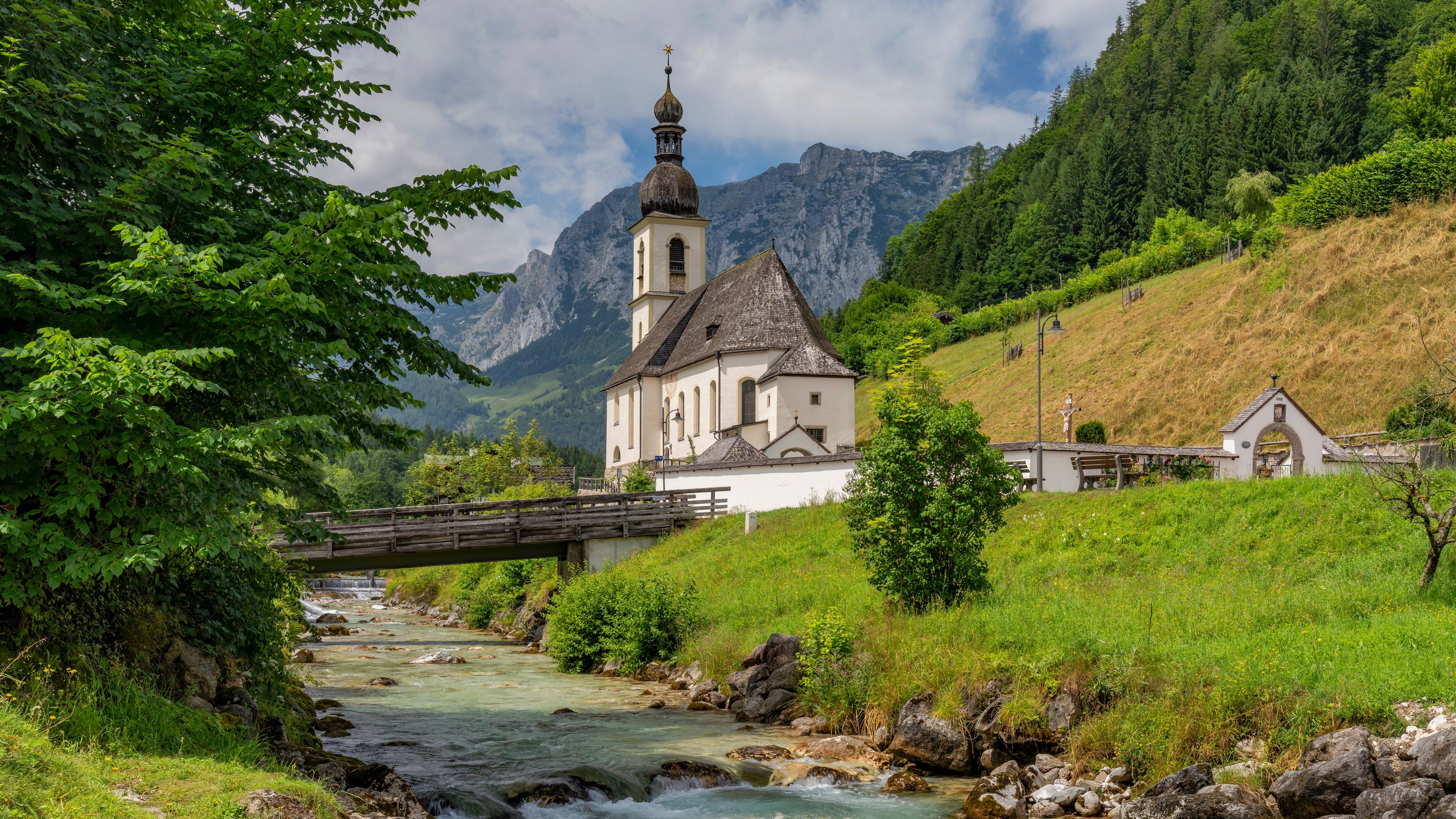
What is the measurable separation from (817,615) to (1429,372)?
27764 mm

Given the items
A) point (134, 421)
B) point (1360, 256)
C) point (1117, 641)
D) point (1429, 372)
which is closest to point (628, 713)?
point (1117, 641)

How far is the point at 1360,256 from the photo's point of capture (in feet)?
142

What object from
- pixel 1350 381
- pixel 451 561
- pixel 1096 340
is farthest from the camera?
pixel 1096 340

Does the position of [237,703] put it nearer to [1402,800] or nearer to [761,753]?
[761,753]

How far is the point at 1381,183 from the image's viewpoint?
151 feet

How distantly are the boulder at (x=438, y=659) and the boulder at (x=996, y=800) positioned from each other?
16.7 meters

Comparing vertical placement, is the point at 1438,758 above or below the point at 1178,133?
below

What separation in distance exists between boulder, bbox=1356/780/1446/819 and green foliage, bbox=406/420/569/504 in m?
50.1

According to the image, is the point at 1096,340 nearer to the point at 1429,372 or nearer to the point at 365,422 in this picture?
the point at 1429,372

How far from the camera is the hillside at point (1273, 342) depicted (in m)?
36.8

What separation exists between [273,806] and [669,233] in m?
58.4

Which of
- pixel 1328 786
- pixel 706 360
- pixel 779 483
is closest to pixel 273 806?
pixel 1328 786

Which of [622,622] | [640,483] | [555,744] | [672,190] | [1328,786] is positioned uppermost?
[672,190]

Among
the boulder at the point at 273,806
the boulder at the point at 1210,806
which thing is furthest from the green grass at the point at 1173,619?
the boulder at the point at 273,806
